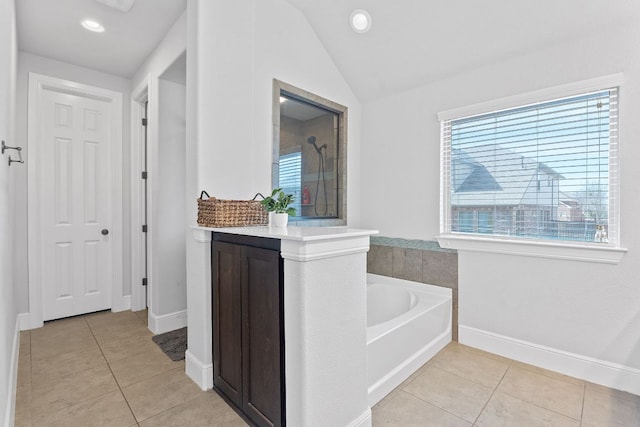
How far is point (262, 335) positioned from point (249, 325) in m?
0.12

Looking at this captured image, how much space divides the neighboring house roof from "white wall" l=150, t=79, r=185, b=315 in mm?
2582

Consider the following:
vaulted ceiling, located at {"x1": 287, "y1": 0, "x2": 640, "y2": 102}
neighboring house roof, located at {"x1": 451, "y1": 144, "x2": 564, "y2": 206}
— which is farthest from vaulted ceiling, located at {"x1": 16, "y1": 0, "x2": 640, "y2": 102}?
neighboring house roof, located at {"x1": 451, "y1": 144, "x2": 564, "y2": 206}

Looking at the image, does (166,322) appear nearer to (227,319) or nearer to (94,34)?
(227,319)

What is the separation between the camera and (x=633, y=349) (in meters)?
1.91

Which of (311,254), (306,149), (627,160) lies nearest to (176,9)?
(306,149)

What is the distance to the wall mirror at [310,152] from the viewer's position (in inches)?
104

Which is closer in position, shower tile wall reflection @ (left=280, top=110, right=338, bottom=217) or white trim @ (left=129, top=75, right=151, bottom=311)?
shower tile wall reflection @ (left=280, top=110, right=338, bottom=217)

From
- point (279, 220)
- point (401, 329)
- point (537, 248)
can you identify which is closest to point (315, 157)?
point (279, 220)

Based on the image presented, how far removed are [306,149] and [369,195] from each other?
2.84 feet

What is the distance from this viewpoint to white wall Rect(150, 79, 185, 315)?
9.39 feet

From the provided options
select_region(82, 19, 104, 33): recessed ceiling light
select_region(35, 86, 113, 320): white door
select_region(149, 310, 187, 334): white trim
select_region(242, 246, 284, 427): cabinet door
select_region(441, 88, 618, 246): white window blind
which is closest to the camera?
select_region(242, 246, 284, 427): cabinet door

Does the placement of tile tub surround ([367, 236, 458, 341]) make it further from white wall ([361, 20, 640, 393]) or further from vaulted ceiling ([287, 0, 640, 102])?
vaulted ceiling ([287, 0, 640, 102])

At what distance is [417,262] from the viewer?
2.89m

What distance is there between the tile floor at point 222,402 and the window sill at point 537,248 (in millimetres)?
814
